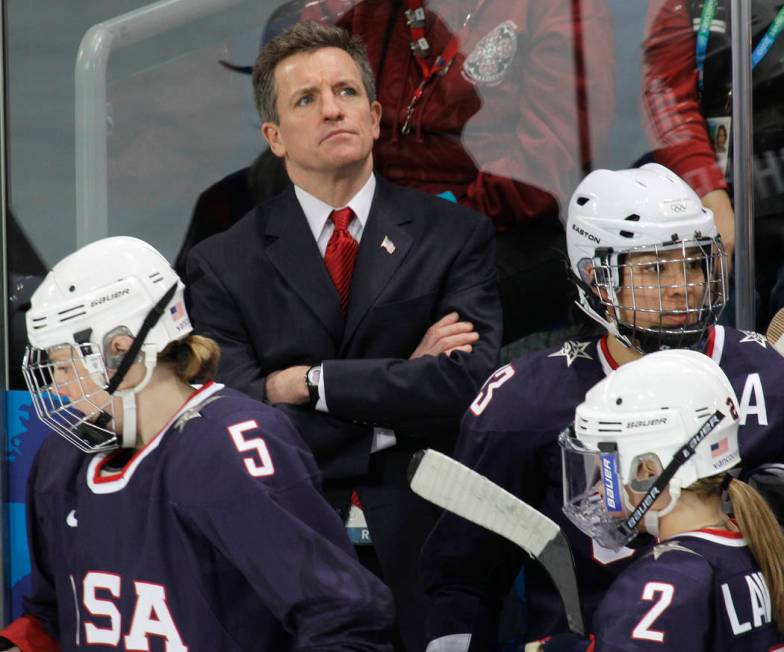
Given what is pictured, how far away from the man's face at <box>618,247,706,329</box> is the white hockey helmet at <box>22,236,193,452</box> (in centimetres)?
85

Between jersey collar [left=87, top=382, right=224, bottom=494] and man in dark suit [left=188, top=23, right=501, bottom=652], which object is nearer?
jersey collar [left=87, top=382, right=224, bottom=494]

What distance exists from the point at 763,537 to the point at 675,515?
135 mm

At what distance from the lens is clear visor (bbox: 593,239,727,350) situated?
8.77ft

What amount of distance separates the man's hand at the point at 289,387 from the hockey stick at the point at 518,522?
73cm

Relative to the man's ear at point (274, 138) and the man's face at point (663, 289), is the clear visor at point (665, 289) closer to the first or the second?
the man's face at point (663, 289)

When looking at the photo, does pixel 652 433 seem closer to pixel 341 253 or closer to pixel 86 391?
pixel 86 391

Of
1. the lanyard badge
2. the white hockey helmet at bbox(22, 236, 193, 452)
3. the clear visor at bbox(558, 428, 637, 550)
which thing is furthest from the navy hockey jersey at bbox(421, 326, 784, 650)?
the lanyard badge

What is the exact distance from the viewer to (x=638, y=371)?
2.29 metres

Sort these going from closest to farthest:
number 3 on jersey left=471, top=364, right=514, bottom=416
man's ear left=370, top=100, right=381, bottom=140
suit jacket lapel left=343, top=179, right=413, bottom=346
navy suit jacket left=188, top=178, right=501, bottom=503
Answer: number 3 on jersey left=471, top=364, right=514, bottom=416
navy suit jacket left=188, top=178, right=501, bottom=503
suit jacket lapel left=343, top=179, right=413, bottom=346
man's ear left=370, top=100, right=381, bottom=140

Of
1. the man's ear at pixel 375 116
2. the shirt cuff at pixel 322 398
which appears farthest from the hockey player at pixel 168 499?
the man's ear at pixel 375 116

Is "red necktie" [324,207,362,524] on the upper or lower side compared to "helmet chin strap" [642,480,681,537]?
upper

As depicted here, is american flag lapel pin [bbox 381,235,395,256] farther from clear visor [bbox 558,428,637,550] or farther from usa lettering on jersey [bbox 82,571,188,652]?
usa lettering on jersey [bbox 82,571,188,652]

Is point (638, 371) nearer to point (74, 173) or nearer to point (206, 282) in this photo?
point (206, 282)

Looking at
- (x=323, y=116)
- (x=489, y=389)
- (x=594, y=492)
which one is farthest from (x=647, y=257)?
(x=323, y=116)
